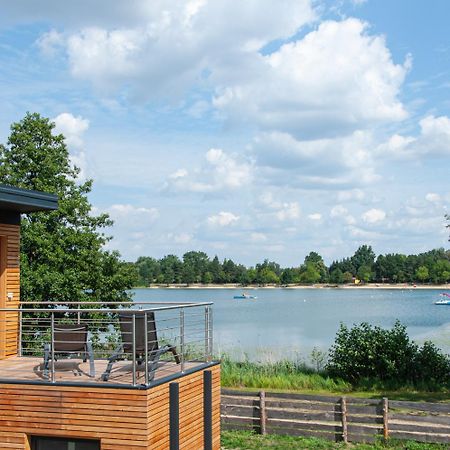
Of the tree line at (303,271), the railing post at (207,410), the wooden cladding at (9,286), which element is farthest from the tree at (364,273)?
the railing post at (207,410)

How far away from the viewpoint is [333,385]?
891 inches

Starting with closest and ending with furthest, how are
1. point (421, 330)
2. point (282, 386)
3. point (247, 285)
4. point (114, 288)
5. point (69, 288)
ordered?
point (282, 386), point (69, 288), point (114, 288), point (421, 330), point (247, 285)

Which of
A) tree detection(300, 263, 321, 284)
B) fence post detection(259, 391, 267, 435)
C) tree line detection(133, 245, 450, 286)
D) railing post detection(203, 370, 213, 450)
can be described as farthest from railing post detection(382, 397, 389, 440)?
tree detection(300, 263, 321, 284)

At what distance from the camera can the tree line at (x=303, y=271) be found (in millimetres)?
131750

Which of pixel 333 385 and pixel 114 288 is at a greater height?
pixel 114 288

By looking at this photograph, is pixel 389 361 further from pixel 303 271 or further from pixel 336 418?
pixel 303 271

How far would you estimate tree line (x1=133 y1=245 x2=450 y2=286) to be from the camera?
132 metres

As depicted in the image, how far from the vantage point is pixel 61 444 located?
417 inches

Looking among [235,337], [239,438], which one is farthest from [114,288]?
[235,337]

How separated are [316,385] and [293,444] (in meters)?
7.08

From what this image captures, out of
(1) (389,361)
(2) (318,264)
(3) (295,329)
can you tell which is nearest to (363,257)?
(2) (318,264)

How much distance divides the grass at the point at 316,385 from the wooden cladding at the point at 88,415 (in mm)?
12083

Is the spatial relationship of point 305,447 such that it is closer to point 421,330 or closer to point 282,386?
point 282,386

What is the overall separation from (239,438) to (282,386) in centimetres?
635
